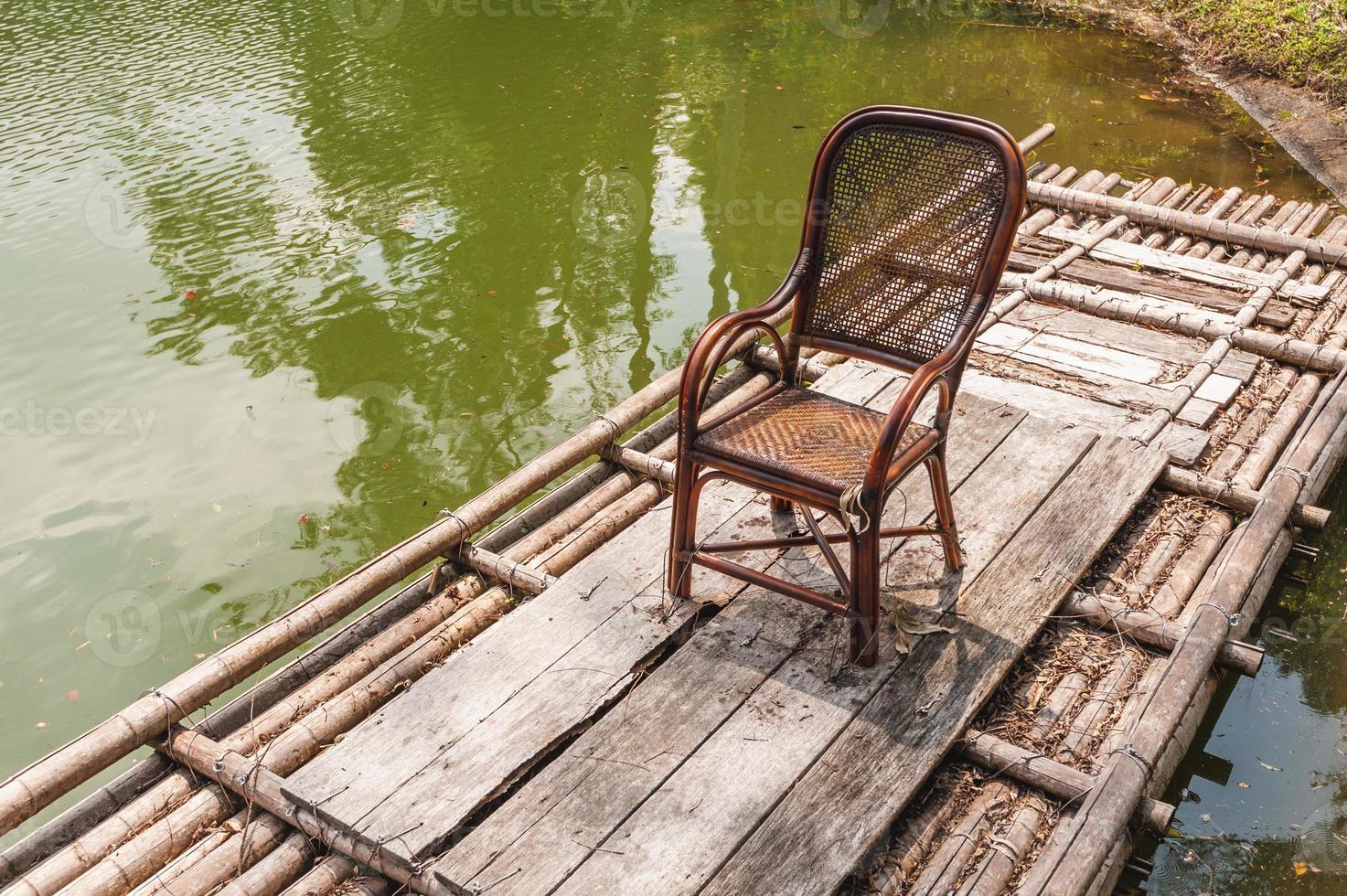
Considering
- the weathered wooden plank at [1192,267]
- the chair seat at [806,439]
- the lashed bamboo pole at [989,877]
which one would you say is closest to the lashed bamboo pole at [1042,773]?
the lashed bamboo pole at [989,877]

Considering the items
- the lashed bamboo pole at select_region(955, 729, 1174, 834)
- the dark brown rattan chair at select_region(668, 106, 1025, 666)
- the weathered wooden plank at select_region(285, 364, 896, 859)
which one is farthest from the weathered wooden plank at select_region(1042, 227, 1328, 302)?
the lashed bamboo pole at select_region(955, 729, 1174, 834)

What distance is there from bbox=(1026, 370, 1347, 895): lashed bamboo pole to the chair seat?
99 cm

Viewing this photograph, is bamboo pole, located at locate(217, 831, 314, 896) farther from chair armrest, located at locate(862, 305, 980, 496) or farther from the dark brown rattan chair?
chair armrest, located at locate(862, 305, 980, 496)

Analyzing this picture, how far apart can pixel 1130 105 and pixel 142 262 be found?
25.9ft

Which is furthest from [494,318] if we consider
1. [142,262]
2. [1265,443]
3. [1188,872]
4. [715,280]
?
[1188,872]

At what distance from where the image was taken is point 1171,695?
10.6ft

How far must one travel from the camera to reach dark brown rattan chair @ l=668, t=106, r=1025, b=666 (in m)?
3.05

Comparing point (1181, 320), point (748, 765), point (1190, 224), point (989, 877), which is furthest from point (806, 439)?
point (1190, 224)

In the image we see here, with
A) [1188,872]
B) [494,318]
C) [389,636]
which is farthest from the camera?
[494,318]

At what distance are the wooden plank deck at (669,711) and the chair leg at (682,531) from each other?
0.22ft

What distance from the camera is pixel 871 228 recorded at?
3.44m

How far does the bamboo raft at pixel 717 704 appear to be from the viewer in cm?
279

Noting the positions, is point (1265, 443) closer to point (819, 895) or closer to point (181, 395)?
point (819, 895)

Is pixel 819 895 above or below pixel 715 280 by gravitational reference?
above
